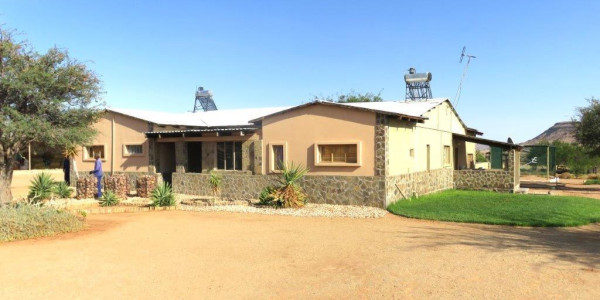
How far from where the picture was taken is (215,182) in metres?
17.5

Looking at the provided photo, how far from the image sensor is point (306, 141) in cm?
1633

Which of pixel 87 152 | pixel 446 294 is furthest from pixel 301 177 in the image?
pixel 87 152

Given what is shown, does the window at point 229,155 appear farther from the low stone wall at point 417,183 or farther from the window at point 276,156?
the low stone wall at point 417,183

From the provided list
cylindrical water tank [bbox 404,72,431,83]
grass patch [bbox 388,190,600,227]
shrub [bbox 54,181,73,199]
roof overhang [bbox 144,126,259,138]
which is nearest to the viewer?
grass patch [bbox 388,190,600,227]

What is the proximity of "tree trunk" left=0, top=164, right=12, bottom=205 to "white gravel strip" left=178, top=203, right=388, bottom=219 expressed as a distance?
18.3ft

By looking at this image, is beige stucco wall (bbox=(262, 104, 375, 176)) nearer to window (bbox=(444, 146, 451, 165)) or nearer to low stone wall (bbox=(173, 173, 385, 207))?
low stone wall (bbox=(173, 173, 385, 207))

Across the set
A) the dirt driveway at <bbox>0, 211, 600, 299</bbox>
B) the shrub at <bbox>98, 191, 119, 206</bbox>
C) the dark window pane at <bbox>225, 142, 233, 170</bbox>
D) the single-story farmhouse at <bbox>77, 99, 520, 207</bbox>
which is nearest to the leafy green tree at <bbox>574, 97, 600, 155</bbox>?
the single-story farmhouse at <bbox>77, 99, 520, 207</bbox>

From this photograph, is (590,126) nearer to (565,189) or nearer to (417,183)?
(565,189)

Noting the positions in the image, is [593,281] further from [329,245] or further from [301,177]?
[301,177]

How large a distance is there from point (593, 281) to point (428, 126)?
45.1ft

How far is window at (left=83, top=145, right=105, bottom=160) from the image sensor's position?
901 inches

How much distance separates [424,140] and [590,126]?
13.5 meters

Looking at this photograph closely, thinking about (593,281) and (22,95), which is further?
(22,95)

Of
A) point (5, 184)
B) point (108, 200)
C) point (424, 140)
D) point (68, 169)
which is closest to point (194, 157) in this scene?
point (68, 169)
